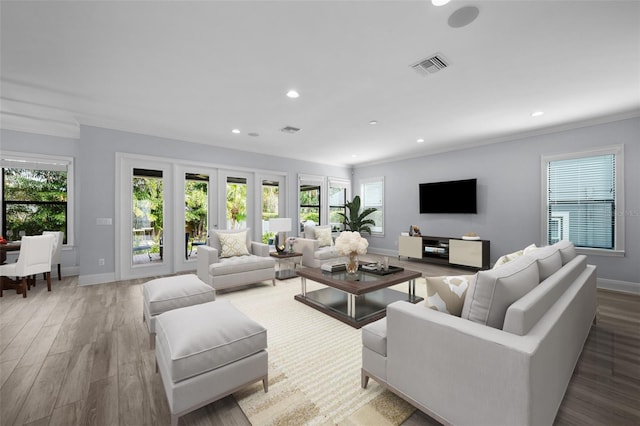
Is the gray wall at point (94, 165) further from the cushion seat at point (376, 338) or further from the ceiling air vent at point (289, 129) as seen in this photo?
the cushion seat at point (376, 338)

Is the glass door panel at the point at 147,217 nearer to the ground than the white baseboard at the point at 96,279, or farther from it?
farther from it

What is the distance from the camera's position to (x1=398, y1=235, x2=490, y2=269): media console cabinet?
16.7ft

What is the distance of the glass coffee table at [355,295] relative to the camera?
276 centimetres

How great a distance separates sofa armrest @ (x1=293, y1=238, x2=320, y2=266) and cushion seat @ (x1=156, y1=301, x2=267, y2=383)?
3.36m

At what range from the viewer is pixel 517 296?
1.41 meters

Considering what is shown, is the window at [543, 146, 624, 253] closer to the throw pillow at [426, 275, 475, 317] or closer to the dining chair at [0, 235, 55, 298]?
the throw pillow at [426, 275, 475, 317]

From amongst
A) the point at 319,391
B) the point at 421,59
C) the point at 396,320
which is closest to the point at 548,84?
the point at 421,59

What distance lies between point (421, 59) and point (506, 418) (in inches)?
107

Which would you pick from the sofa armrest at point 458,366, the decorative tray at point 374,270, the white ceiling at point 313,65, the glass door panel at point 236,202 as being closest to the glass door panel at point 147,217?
the white ceiling at point 313,65

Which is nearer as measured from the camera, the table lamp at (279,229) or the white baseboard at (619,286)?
the white baseboard at (619,286)

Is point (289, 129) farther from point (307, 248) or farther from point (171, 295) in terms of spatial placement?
point (171, 295)

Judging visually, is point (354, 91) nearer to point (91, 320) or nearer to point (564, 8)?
point (564, 8)

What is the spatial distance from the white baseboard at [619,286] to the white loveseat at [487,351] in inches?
138

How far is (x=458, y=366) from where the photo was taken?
1.26m
